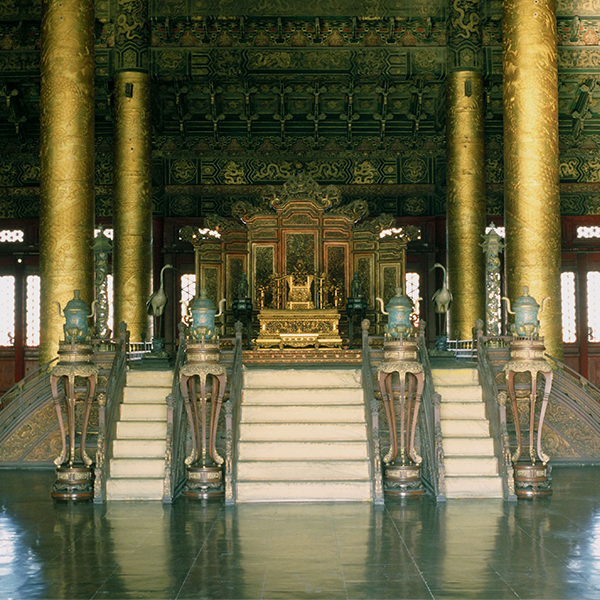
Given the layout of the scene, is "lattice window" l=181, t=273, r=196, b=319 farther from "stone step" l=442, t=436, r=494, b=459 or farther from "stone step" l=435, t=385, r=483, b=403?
"stone step" l=442, t=436, r=494, b=459

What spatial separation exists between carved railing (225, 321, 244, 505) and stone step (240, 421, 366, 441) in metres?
0.14

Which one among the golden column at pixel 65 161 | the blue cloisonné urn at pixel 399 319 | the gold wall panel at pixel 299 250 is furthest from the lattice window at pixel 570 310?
the golden column at pixel 65 161

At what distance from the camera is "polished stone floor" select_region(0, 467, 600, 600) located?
4.45 meters

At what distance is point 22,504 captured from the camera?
697 centimetres

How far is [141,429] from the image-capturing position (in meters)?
7.88

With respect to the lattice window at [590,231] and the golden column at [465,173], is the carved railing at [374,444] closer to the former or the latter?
the golden column at [465,173]

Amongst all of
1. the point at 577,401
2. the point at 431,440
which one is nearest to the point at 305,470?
the point at 431,440

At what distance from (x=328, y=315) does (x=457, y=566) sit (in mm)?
8176

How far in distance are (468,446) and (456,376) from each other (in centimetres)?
115

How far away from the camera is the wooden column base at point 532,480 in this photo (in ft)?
23.7

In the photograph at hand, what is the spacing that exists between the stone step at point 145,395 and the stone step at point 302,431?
982 millimetres

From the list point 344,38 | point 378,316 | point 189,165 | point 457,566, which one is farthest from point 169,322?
point 457,566

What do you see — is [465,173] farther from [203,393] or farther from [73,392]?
[73,392]

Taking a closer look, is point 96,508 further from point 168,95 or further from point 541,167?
point 168,95
